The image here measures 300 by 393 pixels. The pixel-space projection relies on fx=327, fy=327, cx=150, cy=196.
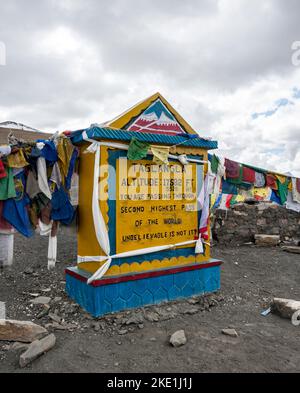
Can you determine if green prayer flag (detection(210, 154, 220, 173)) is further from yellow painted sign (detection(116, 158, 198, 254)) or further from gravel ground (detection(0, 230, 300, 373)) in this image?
gravel ground (detection(0, 230, 300, 373))

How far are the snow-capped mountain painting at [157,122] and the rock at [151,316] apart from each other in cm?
263

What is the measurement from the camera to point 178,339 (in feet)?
12.5

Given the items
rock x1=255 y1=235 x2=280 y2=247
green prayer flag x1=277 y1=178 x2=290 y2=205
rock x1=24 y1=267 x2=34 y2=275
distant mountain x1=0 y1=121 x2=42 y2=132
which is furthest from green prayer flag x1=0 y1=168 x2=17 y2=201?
distant mountain x1=0 y1=121 x2=42 y2=132

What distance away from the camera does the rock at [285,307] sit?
467 cm

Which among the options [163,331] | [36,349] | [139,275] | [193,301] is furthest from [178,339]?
[36,349]

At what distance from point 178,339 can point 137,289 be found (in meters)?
1.06

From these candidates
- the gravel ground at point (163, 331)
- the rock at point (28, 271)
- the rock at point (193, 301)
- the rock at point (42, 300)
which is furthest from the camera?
the rock at point (28, 271)

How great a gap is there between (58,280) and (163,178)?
2.81 meters

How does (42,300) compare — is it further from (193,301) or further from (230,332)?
(230,332)

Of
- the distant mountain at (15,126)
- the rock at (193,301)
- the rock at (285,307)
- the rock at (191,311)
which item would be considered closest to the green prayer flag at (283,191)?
the rock at (285,307)

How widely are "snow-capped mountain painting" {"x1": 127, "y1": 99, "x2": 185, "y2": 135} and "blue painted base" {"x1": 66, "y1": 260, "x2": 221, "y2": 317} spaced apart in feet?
7.15

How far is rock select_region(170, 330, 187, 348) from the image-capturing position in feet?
12.3

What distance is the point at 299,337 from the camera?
4.15 meters

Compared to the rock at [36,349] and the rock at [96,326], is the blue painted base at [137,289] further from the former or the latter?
the rock at [36,349]
